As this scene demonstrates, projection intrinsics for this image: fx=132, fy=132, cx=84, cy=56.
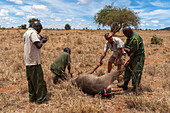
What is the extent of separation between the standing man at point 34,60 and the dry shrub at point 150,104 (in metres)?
2.24

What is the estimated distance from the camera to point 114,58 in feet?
15.4

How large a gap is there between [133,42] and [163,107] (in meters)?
1.59

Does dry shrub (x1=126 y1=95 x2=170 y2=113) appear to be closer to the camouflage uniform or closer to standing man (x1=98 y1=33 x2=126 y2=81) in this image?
the camouflage uniform

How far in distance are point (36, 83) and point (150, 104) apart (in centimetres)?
275

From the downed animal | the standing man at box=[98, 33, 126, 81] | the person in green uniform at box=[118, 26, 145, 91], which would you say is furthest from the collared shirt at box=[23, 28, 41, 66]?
the person in green uniform at box=[118, 26, 145, 91]

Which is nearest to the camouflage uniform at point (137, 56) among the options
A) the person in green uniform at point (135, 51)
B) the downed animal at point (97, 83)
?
the person in green uniform at point (135, 51)

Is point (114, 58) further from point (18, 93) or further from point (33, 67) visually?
point (18, 93)

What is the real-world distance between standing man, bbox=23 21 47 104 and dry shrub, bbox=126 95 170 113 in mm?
2240

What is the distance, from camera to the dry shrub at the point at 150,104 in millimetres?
2662

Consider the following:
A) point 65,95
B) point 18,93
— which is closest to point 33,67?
point 65,95

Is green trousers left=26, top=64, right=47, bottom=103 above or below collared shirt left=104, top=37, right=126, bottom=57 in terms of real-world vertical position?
below

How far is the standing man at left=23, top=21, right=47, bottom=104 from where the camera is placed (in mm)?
3080

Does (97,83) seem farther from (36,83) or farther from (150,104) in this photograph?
(36,83)

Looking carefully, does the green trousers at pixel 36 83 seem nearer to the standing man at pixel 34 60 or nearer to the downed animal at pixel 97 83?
the standing man at pixel 34 60
